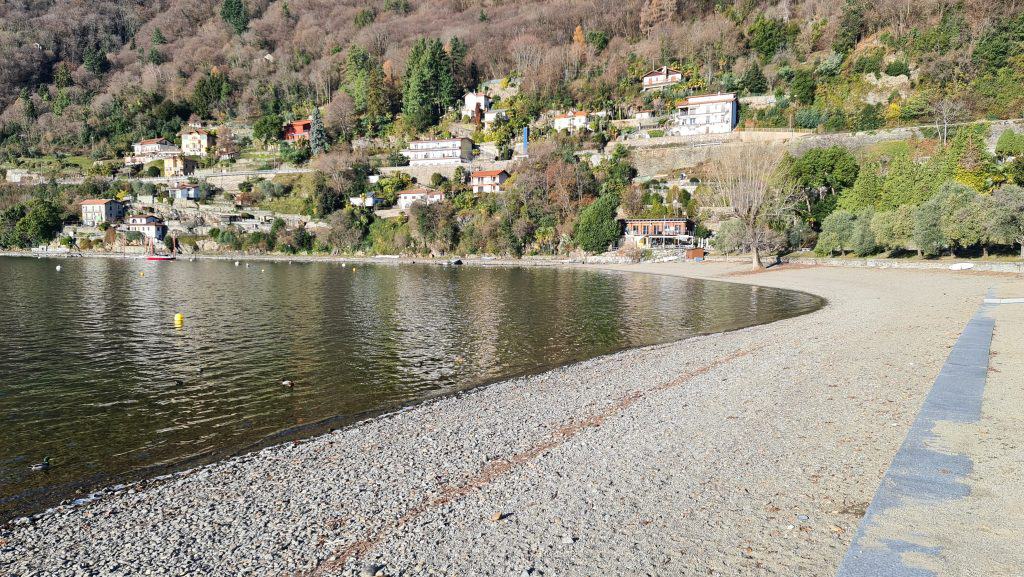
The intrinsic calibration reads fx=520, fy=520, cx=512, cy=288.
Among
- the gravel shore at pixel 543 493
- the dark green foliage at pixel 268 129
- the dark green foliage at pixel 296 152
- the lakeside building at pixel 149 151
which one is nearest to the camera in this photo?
the gravel shore at pixel 543 493

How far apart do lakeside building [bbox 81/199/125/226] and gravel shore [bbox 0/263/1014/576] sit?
102 m

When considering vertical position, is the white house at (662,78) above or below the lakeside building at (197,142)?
above

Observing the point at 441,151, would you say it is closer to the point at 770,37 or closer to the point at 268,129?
the point at 268,129

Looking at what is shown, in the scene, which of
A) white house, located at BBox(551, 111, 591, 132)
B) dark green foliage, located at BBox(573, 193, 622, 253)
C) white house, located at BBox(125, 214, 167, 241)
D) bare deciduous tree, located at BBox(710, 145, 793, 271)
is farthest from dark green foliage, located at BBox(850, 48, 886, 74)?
white house, located at BBox(125, 214, 167, 241)

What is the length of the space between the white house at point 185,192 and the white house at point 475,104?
4954 centimetres

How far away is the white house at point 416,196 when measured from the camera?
265ft

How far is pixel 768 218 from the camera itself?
53188 millimetres

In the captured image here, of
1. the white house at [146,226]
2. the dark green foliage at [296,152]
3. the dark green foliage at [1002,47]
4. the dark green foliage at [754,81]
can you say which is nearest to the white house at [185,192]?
the white house at [146,226]

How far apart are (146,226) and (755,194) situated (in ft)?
299

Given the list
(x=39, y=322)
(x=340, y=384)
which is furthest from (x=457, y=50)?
(x=340, y=384)

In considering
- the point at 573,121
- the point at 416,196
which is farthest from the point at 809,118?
the point at 416,196

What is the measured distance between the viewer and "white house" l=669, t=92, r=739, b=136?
73312 mm

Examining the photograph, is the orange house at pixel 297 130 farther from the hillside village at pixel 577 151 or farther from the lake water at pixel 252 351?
the lake water at pixel 252 351

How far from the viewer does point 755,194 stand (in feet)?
154
